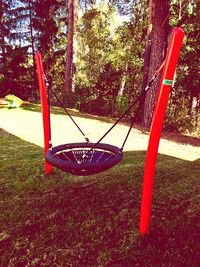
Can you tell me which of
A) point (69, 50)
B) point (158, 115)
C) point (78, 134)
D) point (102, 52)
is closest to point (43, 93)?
point (158, 115)

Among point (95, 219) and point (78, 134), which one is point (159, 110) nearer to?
point (95, 219)

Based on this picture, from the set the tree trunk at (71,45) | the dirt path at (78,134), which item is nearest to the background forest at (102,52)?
the tree trunk at (71,45)

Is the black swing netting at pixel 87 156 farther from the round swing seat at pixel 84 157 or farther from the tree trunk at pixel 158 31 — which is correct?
the tree trunk at pixel 158 31

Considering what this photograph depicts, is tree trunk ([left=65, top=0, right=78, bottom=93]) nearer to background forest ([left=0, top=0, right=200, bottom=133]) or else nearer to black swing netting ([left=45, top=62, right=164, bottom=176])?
background forest ([left=0, top=0, right=200, bottom=133])

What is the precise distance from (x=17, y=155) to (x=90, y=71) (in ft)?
61.1

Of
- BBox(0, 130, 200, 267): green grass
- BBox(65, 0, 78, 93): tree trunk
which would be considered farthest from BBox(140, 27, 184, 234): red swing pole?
BBox(65, 0, 78, 93): tree trunk

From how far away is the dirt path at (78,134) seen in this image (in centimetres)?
762

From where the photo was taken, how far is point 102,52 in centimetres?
2067

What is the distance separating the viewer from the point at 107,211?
11.8 feet

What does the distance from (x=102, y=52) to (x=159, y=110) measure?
61.7 ft

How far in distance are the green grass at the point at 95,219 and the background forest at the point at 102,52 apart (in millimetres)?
6133

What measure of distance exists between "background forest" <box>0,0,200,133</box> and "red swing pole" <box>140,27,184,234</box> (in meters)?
6.40

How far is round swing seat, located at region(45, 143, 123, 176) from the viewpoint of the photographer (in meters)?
2.96

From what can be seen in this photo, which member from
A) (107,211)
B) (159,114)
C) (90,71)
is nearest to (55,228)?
(107,211)
